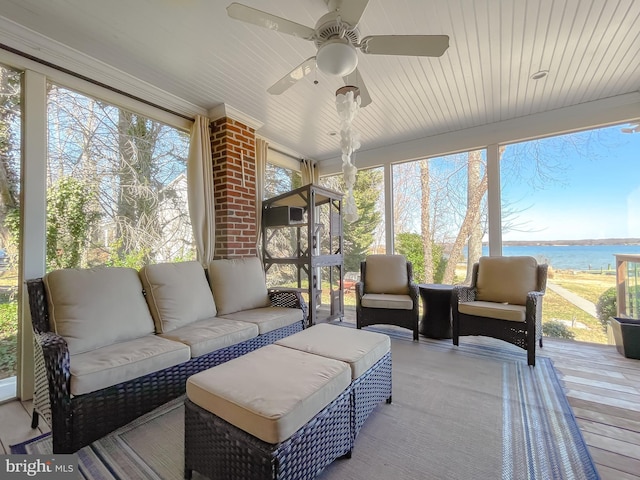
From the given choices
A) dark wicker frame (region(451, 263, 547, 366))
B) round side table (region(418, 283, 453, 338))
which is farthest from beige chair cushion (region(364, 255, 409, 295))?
dark wicker frame (region(451, 263, 547, 366))

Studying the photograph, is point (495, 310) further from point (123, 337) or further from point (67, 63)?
point (67, 63)

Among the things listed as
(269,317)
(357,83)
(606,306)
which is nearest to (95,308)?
(269,317)

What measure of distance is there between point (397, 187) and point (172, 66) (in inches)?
129

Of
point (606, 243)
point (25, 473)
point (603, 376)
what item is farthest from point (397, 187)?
point (25, 473)

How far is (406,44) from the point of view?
1.49 metres

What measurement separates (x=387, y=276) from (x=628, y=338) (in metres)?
2.24

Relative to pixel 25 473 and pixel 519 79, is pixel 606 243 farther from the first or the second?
pixel 25 473

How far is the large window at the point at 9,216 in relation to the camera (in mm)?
1920

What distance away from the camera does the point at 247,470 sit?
40.7 inches

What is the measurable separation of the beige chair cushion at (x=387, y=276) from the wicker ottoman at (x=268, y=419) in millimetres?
2153

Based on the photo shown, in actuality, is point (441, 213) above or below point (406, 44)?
below

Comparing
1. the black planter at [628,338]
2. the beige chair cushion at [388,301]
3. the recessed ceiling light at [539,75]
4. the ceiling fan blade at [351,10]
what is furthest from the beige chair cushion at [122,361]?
the black planter at [628,338]

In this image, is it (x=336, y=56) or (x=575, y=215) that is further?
(x=575, y=215)

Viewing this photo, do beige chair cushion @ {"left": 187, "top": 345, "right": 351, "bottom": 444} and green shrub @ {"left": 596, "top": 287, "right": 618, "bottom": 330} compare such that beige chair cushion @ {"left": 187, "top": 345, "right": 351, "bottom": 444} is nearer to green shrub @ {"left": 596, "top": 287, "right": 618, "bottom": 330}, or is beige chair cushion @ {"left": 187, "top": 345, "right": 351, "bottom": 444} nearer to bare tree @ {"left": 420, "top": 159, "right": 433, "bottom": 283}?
bare tree @ {"left": 420, "top": 159, "right": 433, "bottom": 283}
